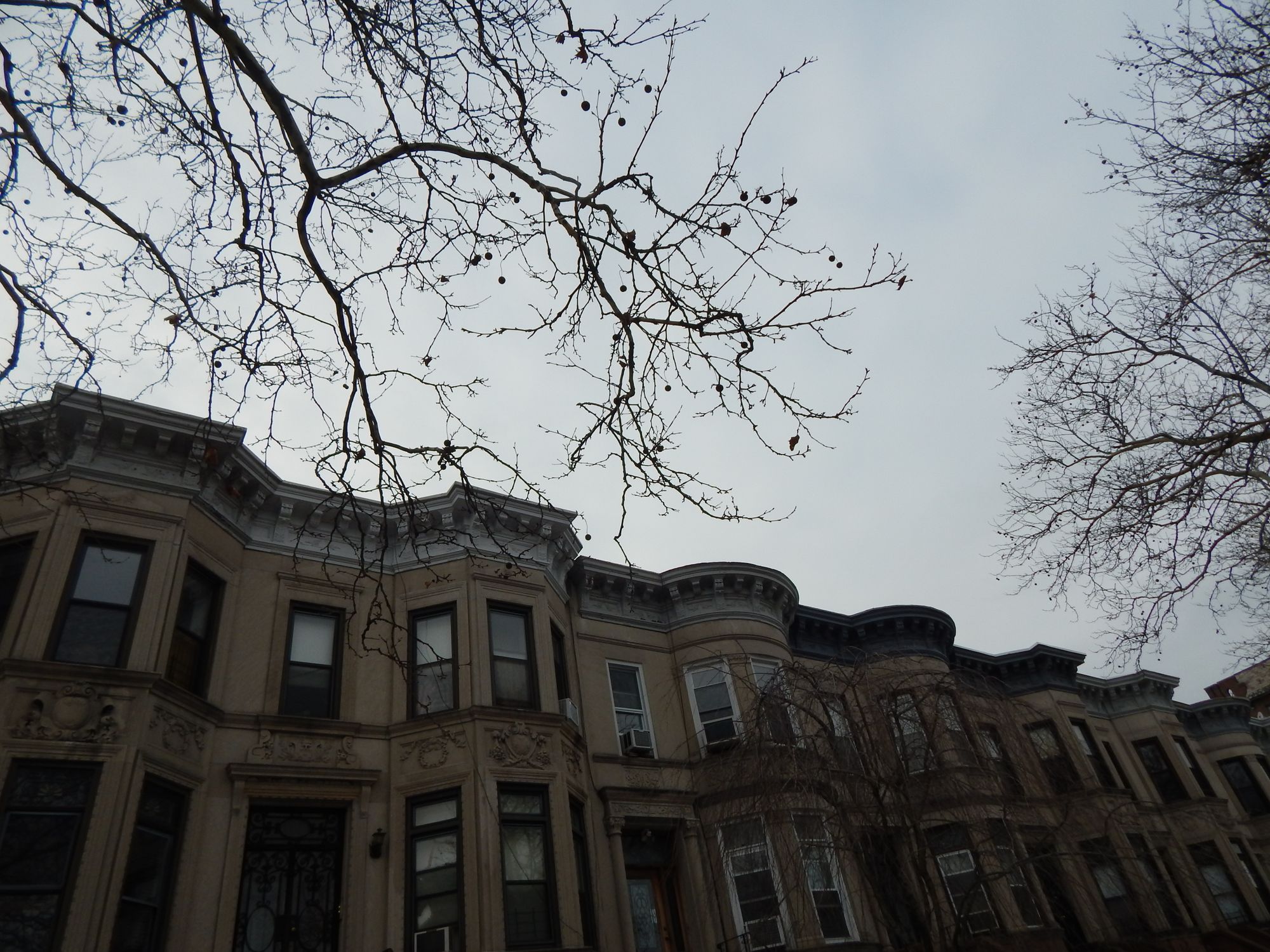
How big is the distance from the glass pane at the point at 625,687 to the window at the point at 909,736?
5.80 m

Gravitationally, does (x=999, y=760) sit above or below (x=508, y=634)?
below

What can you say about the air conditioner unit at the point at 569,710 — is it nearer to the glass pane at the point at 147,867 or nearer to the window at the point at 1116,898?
the glass pane at the point at 147,867

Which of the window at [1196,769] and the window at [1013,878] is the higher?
the window at [1196,769]

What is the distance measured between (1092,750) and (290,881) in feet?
71.2

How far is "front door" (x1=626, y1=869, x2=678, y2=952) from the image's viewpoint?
14164 millimetres

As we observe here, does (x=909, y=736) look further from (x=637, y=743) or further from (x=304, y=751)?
(x=304, y=751)

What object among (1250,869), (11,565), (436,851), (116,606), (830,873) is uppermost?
(11,565)

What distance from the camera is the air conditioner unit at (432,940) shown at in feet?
37.1

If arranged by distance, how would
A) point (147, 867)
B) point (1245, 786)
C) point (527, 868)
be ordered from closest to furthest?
point (147, 867) → point (527, 868) → point (1245, 786)

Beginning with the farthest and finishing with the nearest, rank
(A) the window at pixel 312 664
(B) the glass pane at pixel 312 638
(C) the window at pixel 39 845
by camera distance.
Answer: (B) the glass pane at pixel 312 638 → (A) the window at pixel 312 664 → (C) the window at pixel 39 845

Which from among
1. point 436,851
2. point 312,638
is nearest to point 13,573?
point 312,638

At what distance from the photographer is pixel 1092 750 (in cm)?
2417

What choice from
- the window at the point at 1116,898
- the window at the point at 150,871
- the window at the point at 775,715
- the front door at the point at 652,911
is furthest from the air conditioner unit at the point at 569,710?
the window at the point at 1116,898

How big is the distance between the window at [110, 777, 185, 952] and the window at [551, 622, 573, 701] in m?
5.98
